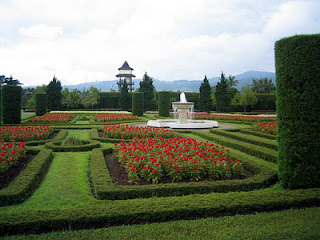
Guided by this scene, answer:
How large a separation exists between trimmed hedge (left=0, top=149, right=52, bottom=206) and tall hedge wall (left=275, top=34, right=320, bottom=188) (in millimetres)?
4620

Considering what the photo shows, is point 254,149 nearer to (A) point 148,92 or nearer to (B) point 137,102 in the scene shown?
(B) point 137,102

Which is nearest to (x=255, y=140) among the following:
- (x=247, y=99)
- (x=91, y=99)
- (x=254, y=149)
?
(x=254, y=149)

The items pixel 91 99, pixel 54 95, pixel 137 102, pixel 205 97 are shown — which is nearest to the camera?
pixel 137 102

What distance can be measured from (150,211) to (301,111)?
122 inches

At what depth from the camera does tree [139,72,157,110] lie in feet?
107

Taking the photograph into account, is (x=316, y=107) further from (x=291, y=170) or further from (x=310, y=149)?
(x=291, y=170)

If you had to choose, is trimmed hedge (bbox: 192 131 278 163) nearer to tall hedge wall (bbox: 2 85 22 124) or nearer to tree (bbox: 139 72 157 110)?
tall hedge wall (bbox: 2 85 22 124)

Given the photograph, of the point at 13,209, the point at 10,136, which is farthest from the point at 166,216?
the point at 10,136

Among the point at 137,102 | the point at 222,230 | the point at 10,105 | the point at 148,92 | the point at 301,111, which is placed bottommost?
the point at 222,230

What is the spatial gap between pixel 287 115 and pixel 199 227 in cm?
262

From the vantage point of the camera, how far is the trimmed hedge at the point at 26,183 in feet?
13.1

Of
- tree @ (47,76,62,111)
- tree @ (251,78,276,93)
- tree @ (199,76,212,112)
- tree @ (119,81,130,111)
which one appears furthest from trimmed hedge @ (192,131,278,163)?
tree @ (251,78,276,93)

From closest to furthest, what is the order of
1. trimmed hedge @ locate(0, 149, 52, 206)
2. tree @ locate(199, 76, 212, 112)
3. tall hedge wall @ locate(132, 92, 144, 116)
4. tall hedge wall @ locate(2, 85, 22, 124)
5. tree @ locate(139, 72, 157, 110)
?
trimmed hedge @ locate(0, 149, 52, 206) → tall hedge wall @ locate(2, 85, 22, 124) → tall hedge wall @ locate(132, 92, 144, 116) → tree @ locate(199, 76, 212, 112) → tree @ locate(139, 72, 157, 110)

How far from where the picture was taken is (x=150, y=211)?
3.42 metres
